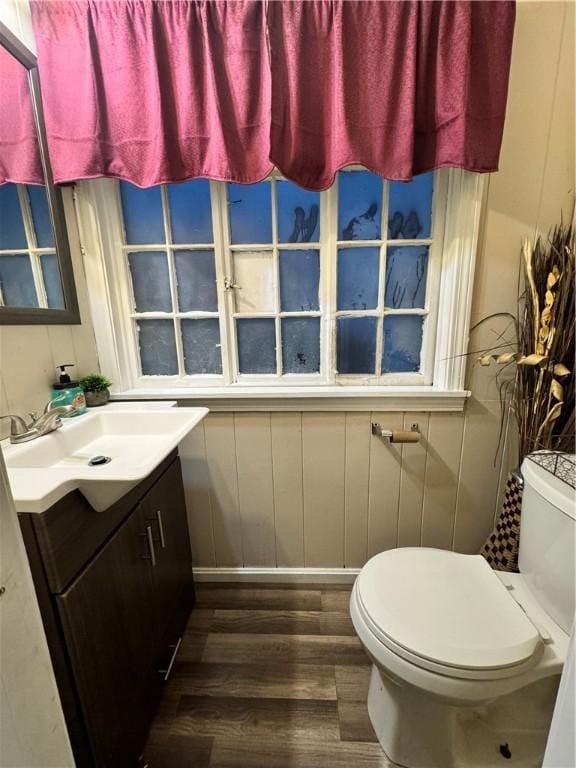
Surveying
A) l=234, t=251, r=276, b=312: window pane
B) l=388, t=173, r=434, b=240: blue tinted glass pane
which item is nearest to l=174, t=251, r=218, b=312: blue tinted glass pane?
l=234, t=251, r=276, b=312: window pane

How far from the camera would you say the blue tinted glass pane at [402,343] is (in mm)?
1325

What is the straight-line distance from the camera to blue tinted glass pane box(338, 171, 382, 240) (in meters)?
1.21

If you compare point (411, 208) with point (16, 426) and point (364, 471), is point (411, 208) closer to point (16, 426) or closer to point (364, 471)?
point (364, 471)

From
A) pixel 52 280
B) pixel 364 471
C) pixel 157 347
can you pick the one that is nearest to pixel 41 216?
pixel 52 280

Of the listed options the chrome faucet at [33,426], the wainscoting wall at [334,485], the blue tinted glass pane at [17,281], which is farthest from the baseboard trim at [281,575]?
the blue tinted glass pane at [17,281]

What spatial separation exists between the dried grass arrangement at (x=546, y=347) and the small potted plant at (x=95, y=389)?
143cm

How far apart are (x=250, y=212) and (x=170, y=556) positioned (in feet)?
4.36

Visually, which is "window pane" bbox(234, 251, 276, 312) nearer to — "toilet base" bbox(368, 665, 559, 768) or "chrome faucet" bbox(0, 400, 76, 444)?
"chrome faucet" bbox(0, 400, 76, 444)

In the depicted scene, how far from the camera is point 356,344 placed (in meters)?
1.34

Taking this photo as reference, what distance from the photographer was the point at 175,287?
1.30 m

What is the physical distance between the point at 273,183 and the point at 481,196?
75cm

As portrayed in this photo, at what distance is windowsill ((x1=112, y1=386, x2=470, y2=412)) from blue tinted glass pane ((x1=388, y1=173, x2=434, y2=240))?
62 cm

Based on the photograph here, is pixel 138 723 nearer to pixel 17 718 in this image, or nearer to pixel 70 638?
pixel 70 638

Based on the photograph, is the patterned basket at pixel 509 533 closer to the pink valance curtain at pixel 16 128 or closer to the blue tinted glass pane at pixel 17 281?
the blue tinted glass pane at pixel 17 281
